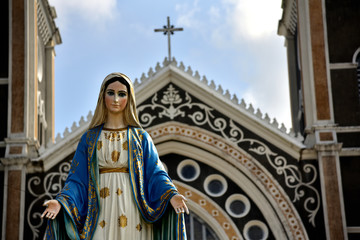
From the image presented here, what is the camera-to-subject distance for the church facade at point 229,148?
53.1ft

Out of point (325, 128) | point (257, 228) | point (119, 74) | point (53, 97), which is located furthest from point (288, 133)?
point (119, 74)

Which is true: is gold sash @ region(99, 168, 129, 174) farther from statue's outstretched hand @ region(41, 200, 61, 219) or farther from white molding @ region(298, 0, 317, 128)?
white molding @ region(298, 0, 317, 128)

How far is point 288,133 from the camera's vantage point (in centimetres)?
1670

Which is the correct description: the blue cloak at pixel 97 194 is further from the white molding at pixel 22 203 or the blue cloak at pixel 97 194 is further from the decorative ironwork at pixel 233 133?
the decorative ironwork at pixel 233 133

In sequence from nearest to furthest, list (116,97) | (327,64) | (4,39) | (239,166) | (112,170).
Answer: (112,170) → (116,97) → (239,166) → (327,64) → (4,39)

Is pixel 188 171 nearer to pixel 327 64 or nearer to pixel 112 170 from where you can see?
pixel 327 64

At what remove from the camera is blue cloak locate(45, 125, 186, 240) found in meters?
7.26

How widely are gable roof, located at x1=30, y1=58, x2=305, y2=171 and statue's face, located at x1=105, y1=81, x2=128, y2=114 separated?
882 centimetres

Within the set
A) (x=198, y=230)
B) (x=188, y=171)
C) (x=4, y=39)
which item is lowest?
(x=198, y=230)

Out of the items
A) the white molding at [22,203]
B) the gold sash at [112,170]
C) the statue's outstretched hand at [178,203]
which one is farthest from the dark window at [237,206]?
the statue's outstretched hand at [178,203]

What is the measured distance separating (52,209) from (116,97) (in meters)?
1.12

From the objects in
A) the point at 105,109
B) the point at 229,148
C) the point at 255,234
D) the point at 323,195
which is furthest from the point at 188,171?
the point at 105,109

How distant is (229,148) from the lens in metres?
16.6

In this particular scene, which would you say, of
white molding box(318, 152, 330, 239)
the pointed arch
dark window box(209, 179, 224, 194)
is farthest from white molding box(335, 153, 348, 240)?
dark window box(209, 179, 224, 194)
